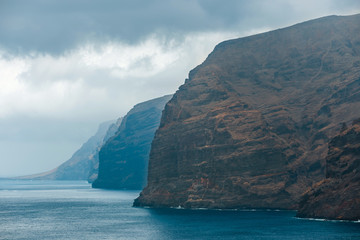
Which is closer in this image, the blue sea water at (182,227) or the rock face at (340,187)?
the blue sea water at (182,227)

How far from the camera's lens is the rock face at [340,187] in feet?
490

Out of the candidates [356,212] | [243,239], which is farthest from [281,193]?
[243,239]

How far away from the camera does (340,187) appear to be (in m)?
155

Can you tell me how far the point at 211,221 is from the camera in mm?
171750

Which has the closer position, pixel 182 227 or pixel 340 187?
pixel 340 187

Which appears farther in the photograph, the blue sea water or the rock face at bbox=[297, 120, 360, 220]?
the rock face at bbox=[297, 120, 360, 220]

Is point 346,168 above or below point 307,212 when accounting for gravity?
above

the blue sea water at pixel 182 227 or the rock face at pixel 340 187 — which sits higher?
the rock face at pixel 340 187

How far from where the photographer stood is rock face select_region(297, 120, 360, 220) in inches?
5886

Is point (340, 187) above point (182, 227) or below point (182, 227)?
above

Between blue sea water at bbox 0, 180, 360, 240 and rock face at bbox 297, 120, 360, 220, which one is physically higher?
rock face at bbox 297, 120, 360, 220

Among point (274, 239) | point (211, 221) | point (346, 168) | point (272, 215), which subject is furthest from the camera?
point (272, 215)

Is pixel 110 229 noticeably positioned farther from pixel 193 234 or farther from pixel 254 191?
pixel 254 191

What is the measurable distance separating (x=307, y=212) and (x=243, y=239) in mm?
37951
